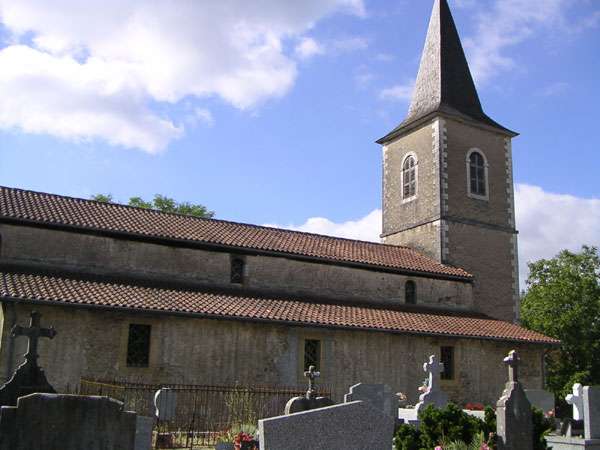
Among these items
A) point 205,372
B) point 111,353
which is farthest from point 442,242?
point 111,353

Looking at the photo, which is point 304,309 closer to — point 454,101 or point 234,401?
point 234,401

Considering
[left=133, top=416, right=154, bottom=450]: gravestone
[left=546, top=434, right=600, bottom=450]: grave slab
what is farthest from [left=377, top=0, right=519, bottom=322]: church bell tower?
[left=133, top=416, right=154, bottom=450]: gravestone

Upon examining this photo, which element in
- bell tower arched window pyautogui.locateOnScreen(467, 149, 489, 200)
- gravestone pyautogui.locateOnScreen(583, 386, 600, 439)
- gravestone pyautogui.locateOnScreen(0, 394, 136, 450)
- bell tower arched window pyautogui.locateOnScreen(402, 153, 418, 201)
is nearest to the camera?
gravestone pyautogui.locateOnScreen(0, 394, 136, 450)

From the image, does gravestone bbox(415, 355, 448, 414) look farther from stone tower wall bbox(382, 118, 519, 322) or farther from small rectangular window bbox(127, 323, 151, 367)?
stone tower wall bbox(382, 118, 519, 322)

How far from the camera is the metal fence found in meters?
14.1

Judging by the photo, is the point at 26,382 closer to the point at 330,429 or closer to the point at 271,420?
the point at 271,420

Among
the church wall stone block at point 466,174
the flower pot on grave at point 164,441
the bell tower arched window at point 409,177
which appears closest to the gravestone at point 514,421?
the flower pot on grave at point 164,441

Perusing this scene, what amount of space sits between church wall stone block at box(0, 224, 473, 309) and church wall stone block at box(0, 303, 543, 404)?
108 inches

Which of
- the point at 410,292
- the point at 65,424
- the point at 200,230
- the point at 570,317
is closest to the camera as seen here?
the point at 65,424

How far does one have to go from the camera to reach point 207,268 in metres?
19.7

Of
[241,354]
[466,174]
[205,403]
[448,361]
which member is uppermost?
[466,174]

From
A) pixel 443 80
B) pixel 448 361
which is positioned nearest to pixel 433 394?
pixel 448 361

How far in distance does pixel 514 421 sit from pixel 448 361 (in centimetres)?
1129

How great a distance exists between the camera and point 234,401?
15297 millimetres
